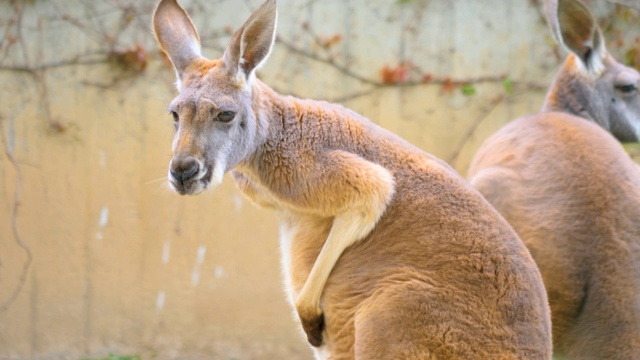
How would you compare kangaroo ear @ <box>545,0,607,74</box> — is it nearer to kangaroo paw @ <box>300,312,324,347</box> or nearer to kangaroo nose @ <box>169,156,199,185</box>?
kangaroo paw @ <box>300,312,324,347</box>

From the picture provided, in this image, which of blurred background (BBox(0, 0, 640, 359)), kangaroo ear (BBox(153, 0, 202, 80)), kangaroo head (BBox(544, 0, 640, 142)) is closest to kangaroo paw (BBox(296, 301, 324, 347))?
kangaroo ear (BBox(153, 0, 202, 80))

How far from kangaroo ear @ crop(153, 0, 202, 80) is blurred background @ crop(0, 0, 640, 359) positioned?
2973 millimetres

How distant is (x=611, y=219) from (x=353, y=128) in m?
1.58

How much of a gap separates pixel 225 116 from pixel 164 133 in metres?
3.91

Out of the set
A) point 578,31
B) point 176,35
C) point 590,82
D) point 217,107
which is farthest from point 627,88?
point 217,107

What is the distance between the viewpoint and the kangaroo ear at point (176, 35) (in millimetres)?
5090

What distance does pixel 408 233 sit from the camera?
482cm

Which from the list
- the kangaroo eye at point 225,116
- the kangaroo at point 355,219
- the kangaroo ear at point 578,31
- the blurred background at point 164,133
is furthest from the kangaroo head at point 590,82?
the kangaroo eye at point 225,116

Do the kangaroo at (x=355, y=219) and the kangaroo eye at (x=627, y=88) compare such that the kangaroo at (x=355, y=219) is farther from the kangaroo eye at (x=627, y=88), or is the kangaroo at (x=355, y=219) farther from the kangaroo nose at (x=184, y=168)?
the kangaroo eye at (x=627, y=88)

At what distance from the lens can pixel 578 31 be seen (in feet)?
23.3

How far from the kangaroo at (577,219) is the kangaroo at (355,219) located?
86 centimetres

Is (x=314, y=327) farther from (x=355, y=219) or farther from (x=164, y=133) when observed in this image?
(x=164, y=133)

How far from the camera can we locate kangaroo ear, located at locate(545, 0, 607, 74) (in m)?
7.00

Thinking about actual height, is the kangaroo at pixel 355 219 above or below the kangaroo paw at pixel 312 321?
above
